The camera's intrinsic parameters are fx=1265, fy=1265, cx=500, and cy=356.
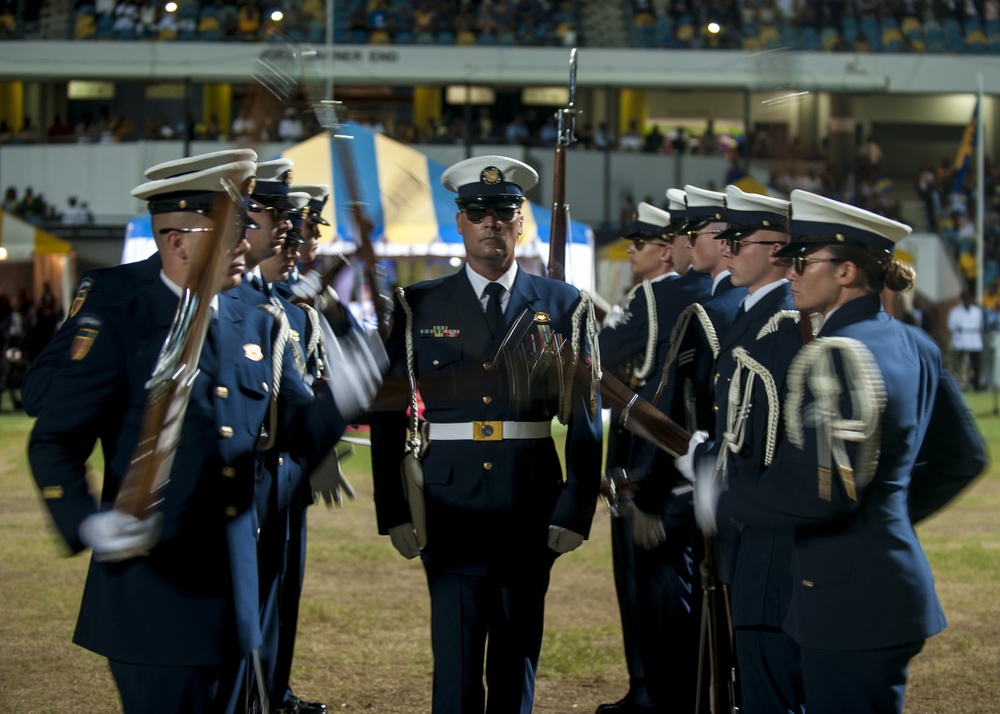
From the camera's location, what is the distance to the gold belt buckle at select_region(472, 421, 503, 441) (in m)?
4.29

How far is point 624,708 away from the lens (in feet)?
17.4

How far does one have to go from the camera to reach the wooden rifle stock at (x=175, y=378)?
9.65ft

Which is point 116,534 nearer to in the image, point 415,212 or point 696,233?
point 696,233

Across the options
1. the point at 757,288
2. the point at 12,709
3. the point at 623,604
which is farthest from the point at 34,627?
the point at 757,288

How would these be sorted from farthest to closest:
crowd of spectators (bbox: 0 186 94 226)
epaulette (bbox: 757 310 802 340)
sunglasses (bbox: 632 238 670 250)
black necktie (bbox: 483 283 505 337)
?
crowd of spectators (bbox: 0 186 94 226) < sunglasses (bbox: 632 238 670 250) < black necktie (bbox: 483 283 505 337) < epaulette (bbox: 757 310 802 340)

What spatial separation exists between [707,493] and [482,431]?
94cm

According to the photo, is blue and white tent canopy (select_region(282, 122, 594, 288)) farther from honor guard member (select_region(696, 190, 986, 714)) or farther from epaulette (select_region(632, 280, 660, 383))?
honor guard member (select_region(696, 190, 986, 714))

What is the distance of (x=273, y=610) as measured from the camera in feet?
15.8

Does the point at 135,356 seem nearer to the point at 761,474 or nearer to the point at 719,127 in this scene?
the point at 761,474

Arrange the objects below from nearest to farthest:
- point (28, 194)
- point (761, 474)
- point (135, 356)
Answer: point (135, 356) → point (761, 474) → point (28, 194)

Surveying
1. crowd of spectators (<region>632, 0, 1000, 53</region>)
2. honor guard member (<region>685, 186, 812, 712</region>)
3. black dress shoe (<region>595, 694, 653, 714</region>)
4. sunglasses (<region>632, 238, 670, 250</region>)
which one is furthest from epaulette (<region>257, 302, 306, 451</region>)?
crowd of spectators (<region>632, 0, 1000, 53</region>)

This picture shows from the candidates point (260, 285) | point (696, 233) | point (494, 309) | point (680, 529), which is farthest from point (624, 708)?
point (260, 285)

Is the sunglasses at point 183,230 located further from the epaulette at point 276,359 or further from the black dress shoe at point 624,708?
the black dress shoe at point 624,708

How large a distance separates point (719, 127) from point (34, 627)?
1096 inches
